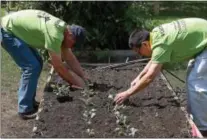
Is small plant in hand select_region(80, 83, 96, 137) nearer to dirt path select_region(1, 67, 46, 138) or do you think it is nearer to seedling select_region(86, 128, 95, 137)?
seedling select_region(86, 128, 95, 137)

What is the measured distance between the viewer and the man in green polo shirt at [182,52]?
5305 millimetres

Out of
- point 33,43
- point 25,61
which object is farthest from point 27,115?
point 33,43

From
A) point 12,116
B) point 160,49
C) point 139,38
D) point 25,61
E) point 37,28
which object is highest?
point 37,28

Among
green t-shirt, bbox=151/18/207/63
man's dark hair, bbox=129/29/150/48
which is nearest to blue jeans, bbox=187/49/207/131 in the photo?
green t-shirt, bbox=151/18/207/63

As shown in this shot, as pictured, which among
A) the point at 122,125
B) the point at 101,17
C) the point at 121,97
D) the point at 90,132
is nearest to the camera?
the point at 90,132

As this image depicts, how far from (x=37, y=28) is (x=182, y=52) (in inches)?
68.7

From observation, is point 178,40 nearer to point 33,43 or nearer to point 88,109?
point 88,109

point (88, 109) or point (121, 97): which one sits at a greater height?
point (121, 97)

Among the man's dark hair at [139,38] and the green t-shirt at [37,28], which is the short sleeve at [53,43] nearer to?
the green t-shirt at [37,28]

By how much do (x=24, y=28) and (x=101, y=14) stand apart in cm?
410

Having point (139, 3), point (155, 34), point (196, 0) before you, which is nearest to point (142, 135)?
point (155, 34)

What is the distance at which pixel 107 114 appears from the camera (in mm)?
5402

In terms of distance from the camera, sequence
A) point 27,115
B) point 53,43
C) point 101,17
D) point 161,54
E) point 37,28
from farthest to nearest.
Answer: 1. point 101,17
2. point 27,115
3. point 37,28
4. point 53,43
5. point 161,54

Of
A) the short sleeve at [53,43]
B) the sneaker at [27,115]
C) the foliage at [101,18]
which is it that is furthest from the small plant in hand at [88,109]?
the foliage at [101,18]
